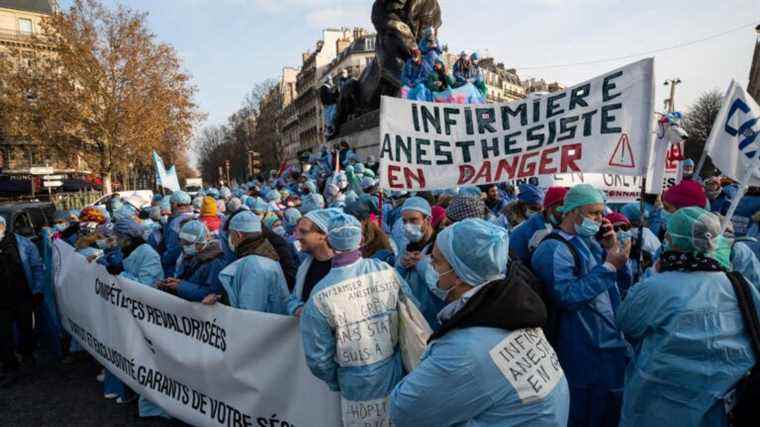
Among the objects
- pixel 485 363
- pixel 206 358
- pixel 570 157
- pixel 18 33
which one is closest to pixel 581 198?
pixel 570 157

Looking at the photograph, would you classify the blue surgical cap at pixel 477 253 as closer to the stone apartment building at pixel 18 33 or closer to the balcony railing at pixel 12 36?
the stone apartment building at pixel 18 33

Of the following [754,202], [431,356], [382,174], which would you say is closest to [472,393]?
[431,356]

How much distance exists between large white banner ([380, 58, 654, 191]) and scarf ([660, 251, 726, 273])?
2.93 feet

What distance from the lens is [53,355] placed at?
6.64 m

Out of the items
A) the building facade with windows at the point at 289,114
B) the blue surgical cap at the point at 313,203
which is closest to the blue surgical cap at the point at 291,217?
the blue surgical cap at the point at 313,203

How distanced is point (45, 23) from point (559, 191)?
32.1 m

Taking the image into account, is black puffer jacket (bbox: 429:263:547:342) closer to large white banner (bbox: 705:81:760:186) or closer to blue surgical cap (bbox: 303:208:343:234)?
blue surgical cap (bbox: 303:208:343:234)

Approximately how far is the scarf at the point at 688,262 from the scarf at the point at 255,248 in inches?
96.1

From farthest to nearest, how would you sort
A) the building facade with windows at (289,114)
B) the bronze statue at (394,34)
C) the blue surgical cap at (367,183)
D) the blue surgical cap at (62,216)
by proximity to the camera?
the building facade with windows at (289,114), the bronze statue at (394,34), the blue surgical cap at (367,183), the blue surgical cap at (62,216)

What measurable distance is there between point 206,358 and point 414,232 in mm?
1781

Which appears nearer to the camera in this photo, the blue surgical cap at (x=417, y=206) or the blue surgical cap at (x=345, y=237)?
the blue surgical cap at (x=345, y=237)

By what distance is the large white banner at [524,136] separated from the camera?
3.33 metres

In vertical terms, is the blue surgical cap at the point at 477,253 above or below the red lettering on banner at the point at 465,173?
below

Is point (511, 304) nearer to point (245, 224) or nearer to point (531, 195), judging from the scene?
point (245, 224)
